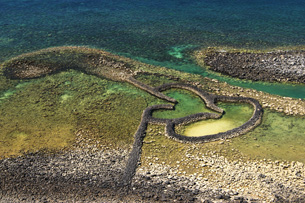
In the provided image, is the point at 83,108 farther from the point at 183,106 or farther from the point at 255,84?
the point at 255,84

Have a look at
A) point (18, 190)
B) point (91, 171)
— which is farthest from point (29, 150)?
point (91, 171)

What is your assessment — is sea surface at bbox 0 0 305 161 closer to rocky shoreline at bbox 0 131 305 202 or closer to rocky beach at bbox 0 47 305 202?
rocky beach at bbox 0 47 305 202

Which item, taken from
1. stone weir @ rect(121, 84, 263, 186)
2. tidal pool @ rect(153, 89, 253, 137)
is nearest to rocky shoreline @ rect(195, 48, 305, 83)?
stone weir @ rect(121, 84, 263, 186)

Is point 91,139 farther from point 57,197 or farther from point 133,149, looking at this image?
point 57,197

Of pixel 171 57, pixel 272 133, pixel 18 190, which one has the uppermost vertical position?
pixel 171 57

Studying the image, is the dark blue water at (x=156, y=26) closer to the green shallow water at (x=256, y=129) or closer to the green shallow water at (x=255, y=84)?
the green shallow water at (x=255, y=84)

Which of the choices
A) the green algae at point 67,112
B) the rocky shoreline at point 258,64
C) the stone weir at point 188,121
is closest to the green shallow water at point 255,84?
the rocky shoreline at point 258,64

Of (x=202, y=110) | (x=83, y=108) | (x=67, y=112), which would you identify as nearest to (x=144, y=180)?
(x=202, y=110)
